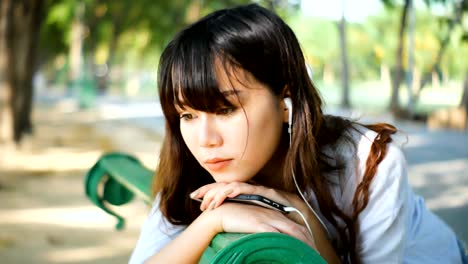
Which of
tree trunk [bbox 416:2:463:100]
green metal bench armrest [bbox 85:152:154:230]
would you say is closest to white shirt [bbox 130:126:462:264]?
green metal bench armrest [bbox 85:152:154:230]

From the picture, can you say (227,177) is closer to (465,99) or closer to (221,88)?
(221,88)

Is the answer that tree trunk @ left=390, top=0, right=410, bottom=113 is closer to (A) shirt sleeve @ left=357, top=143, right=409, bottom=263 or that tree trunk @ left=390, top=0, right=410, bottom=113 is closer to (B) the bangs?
(A) shirt sleeve @ left=357, top=143, right=409, bottom=263

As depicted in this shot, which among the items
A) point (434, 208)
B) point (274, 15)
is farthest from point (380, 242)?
point (434, 208)

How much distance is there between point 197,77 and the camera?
1.49 meters

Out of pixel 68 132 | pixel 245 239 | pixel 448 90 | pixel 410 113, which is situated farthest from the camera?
pixel 448 90

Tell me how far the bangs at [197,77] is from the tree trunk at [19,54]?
712 cm

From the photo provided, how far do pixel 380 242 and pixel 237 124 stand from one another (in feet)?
1.61

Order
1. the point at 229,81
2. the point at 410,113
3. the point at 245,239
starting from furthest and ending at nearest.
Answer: the point at 410,113
the point at 229,81
the point at 245,239

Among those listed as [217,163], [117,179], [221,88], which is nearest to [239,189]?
[217,163]

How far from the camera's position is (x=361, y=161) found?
1.57 metres

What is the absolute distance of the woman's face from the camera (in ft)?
4.84

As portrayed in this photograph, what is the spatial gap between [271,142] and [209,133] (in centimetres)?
18

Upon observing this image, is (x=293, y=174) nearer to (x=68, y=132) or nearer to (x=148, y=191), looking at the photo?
(x=148, y=191)

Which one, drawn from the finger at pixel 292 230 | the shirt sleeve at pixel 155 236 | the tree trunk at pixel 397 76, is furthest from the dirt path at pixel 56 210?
the tree trunk at pixel 397 76
